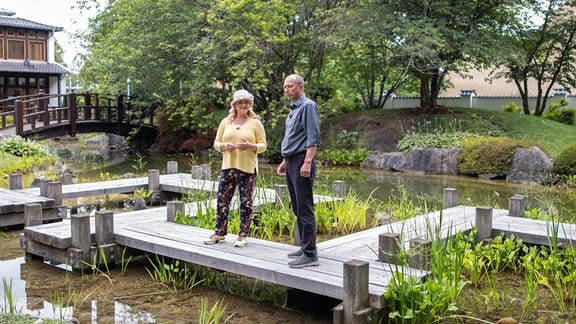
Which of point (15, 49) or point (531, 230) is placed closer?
point (531, 230)

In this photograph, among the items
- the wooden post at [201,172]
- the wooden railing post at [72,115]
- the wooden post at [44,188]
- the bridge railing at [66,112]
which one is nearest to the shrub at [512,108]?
the bridge railing at [66,112]

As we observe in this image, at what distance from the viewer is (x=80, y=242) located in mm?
6867

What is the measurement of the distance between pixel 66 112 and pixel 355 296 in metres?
21.8

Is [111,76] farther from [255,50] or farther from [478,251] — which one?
[478,251]

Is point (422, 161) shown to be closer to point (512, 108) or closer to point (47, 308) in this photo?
point (512, 108)

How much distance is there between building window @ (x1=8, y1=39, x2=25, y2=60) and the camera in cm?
3325

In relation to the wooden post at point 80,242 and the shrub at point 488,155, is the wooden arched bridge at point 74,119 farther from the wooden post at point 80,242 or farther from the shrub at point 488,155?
the wooden post at point 80,242

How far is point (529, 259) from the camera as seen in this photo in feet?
20.3

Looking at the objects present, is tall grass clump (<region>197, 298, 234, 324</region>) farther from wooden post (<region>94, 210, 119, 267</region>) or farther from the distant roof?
the distant roof

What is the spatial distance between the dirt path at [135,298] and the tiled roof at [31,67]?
1100 inches

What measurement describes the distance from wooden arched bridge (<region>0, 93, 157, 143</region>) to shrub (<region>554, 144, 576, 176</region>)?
16183 mm

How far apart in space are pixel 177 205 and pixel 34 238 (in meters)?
1.74

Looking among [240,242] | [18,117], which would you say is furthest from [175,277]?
[18,117]

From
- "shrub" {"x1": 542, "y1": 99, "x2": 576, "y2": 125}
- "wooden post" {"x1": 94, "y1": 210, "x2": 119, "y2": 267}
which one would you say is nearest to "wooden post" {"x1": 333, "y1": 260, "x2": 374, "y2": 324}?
Result: "wooden post" {"x1": 94, "y1": 210, "x2": 119, "y2": 267}
